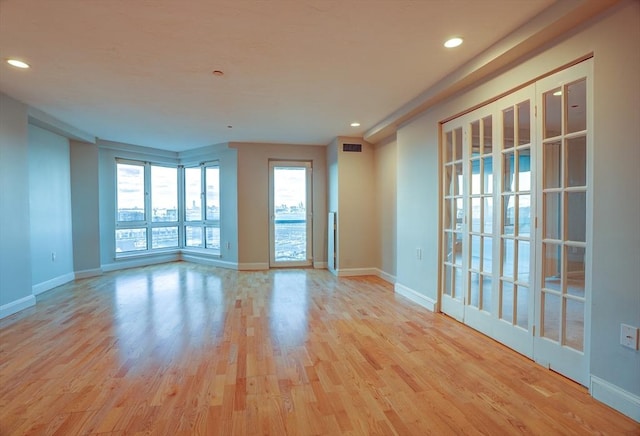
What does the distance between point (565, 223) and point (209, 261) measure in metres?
6.37

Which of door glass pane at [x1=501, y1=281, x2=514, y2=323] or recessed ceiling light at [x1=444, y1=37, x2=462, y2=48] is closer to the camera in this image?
recessed ceiling light at [x1=444, y1=37, x2=462, y2=48]

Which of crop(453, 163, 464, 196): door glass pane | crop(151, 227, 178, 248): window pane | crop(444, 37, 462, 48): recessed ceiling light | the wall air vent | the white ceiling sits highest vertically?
the white ceiling

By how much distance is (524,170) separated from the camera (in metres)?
2.57

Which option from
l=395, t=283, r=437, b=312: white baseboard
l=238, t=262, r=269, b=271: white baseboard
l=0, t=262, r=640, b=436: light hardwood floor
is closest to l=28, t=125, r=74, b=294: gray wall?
l=0, t=262, r=640, b=436: light hardwood floor

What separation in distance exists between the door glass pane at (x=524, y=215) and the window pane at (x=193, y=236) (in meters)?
6.43

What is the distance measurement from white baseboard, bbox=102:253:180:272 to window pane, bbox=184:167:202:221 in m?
0.99

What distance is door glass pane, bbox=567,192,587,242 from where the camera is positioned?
2.09 m

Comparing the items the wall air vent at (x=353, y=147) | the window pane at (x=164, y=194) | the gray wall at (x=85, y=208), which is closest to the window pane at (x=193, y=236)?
the window pane at (x=164, y=194)

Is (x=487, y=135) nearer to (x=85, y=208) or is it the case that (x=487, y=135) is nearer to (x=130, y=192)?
(x=85, y=208)

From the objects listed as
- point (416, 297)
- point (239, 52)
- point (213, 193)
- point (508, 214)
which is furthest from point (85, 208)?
point (508, 214)

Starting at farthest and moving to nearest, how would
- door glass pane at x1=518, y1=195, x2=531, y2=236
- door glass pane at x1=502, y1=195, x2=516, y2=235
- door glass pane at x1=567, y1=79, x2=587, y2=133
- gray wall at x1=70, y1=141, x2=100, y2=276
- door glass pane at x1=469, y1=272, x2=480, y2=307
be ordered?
gray wall at x1=70, y1=141, x2=100, y2=276 → door glass pane at x1=469, y1=272, x2=480, y2=307 → door glass pane at x1=502, y1=195, x2=516, y2=235 → door glass pane at x1=518, y1=195, x2=531, y2=236 → door glass pane at x1=567, y1=79, x2=587, y2=133

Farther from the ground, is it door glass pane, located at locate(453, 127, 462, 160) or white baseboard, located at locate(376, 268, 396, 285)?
door glass pane, located at locate(453, 127, 462, 160)

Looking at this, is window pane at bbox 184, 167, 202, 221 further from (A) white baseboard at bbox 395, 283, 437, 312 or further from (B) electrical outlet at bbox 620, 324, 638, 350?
(B) electrical outlet at bbox 620, 324, 638, 350

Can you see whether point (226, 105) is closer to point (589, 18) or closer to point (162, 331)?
point (162, 331)
